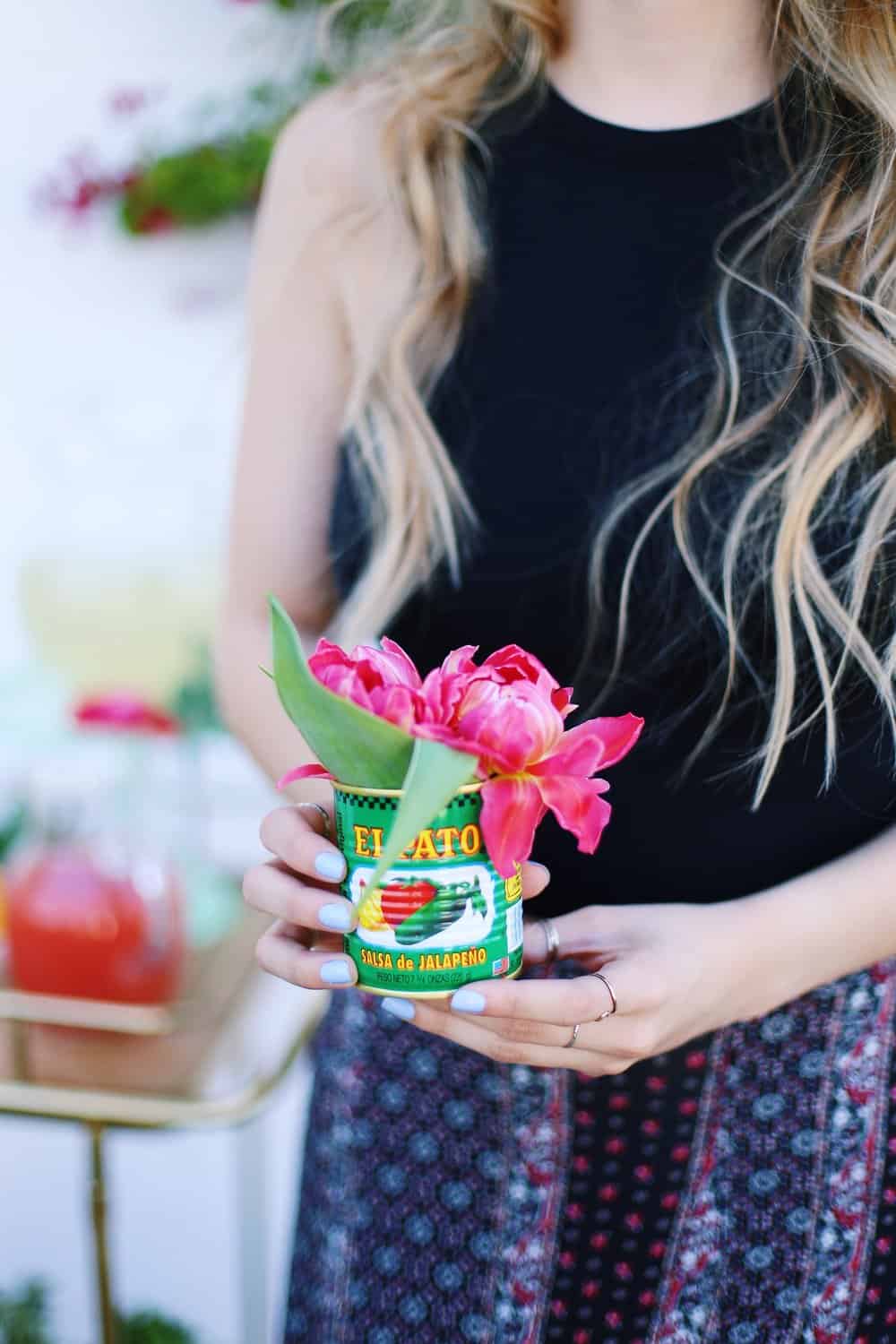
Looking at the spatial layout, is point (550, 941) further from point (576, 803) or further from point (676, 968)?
point (576, 803)

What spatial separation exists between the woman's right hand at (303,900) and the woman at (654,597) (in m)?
0.15

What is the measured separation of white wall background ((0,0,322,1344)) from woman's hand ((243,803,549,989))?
4.48 feet

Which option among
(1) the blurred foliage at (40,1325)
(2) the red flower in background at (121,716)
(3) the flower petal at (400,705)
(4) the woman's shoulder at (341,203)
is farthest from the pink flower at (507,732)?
(1) the blurred foliage at (40,1325)

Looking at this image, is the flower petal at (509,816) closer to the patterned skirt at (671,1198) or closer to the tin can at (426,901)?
the tin can at (426,901)

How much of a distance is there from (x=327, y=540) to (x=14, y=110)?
134 centimetres

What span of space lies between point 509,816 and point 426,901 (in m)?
0.06

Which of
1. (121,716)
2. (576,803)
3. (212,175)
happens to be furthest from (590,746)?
(212,175)

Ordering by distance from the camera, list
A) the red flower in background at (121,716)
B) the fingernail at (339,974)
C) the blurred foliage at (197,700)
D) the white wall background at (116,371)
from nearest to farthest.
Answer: the fingernail at (339,974) < the red flower in background at (121,716) < the white wall background at (116,371) < the blurred foliage at (197,700)

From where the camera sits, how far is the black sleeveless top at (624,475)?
829 millimetres

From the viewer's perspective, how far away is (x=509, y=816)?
Answer: 55cm

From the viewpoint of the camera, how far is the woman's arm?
0.63m

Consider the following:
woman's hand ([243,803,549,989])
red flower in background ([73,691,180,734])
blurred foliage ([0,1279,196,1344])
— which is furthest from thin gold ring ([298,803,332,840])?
blurred foliage ([0,1279,196,1344])

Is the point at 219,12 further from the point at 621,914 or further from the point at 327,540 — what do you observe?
the point at 621,914

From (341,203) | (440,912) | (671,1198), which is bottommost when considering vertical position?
(671,1198)
